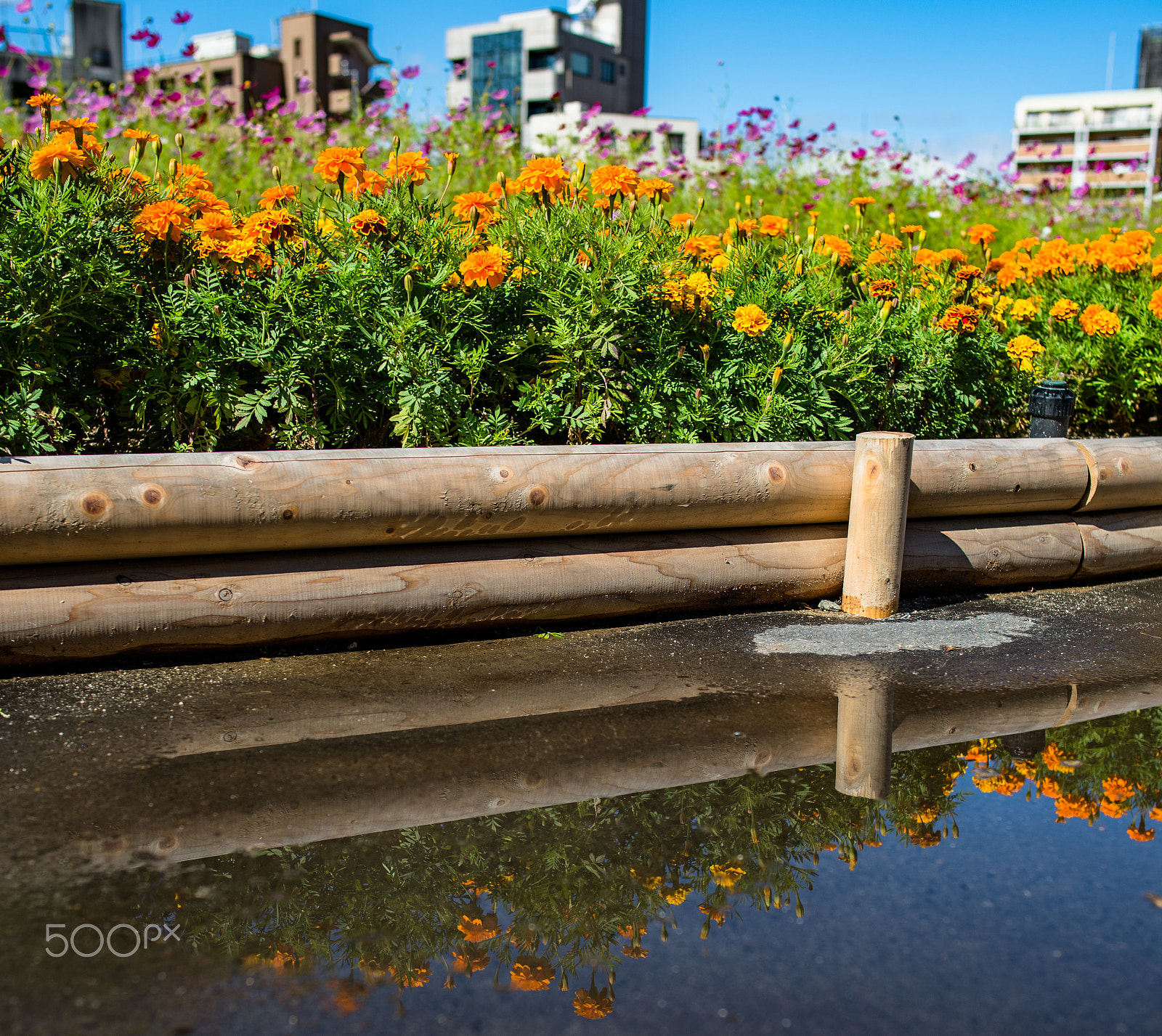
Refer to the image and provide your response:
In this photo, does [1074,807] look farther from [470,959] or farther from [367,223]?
[367,223]

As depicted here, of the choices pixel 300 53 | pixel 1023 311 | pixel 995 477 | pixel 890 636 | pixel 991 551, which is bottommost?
Answer: pixel 890 636

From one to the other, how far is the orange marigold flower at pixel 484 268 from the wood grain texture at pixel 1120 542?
2.98 m

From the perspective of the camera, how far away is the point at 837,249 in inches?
214

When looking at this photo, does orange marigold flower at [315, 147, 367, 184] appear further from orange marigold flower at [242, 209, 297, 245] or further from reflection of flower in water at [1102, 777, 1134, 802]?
reflection of flower in water at [1102, 777, 1134, 802]

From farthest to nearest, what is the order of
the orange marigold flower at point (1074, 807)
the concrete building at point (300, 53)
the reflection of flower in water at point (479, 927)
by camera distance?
the concrete building at point (300, 53)
the orange marigold flower at point (1074, 807)
the reflection of flower in water at point (479, 927)

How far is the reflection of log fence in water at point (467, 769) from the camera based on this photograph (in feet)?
8.50

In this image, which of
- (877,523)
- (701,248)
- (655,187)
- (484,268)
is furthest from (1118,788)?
(655,187)

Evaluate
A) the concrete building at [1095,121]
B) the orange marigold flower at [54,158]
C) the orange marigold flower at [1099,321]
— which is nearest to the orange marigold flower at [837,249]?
the orange marigold flower at [1099,321]

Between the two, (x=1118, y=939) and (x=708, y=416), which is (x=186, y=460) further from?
(x=1118, y=939)

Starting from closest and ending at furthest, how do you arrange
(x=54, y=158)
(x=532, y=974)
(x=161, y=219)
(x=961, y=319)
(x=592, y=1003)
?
(x=592, y=1003), (x=532, y=974), (x=54, y=158), (x=161, y=219), (x=961, y=319)

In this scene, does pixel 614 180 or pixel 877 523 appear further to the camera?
pixel 614 180

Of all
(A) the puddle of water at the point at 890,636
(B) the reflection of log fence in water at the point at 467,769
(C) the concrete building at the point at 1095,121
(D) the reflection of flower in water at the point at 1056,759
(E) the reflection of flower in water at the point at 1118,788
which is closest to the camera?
(B) the reflection of log fence in water at the point at 467,769

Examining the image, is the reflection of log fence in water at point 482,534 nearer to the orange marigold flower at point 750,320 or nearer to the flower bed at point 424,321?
the flower bed at point 424,321

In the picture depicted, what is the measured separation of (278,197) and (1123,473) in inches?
158
